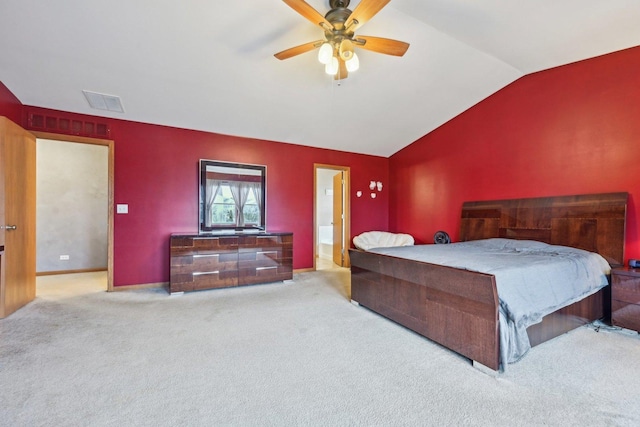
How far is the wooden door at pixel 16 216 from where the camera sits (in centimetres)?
293

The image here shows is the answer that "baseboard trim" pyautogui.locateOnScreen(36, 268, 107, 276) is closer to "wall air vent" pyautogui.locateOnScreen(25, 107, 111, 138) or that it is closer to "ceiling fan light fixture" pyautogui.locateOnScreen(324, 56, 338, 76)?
"wall air vent" pyautogui.locateOnScreen(25, 107, 111, 138)

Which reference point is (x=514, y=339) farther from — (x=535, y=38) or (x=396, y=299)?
(x=535, y=38)

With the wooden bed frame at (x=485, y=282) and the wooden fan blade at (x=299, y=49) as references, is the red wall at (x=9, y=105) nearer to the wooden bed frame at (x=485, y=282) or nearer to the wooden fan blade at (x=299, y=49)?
the wooden fan blade at (x=299, y=49)

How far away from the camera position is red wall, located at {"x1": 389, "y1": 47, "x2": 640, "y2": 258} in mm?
3100

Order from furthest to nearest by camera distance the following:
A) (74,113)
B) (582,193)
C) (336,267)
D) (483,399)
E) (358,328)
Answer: (336,267) < (74,113) < (582,193) < (358,328) < (483,399)

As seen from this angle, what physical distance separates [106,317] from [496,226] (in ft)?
16.8

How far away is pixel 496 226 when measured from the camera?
4168 mm

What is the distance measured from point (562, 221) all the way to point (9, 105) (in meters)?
6.76

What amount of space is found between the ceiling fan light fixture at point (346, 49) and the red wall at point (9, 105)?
3.78 metres

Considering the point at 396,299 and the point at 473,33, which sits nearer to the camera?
the point at 396,299

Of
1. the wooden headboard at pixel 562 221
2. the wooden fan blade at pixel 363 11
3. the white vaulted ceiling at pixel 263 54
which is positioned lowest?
the wooden headboard at pixel 562 221

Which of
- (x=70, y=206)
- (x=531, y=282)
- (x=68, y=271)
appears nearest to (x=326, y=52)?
(x=531, y=282)

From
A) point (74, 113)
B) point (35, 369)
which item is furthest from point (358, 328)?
point (74, 113)

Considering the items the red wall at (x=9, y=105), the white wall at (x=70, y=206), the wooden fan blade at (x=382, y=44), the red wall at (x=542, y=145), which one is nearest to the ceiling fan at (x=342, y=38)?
the wooden fan blade at (x=382, y=44)
